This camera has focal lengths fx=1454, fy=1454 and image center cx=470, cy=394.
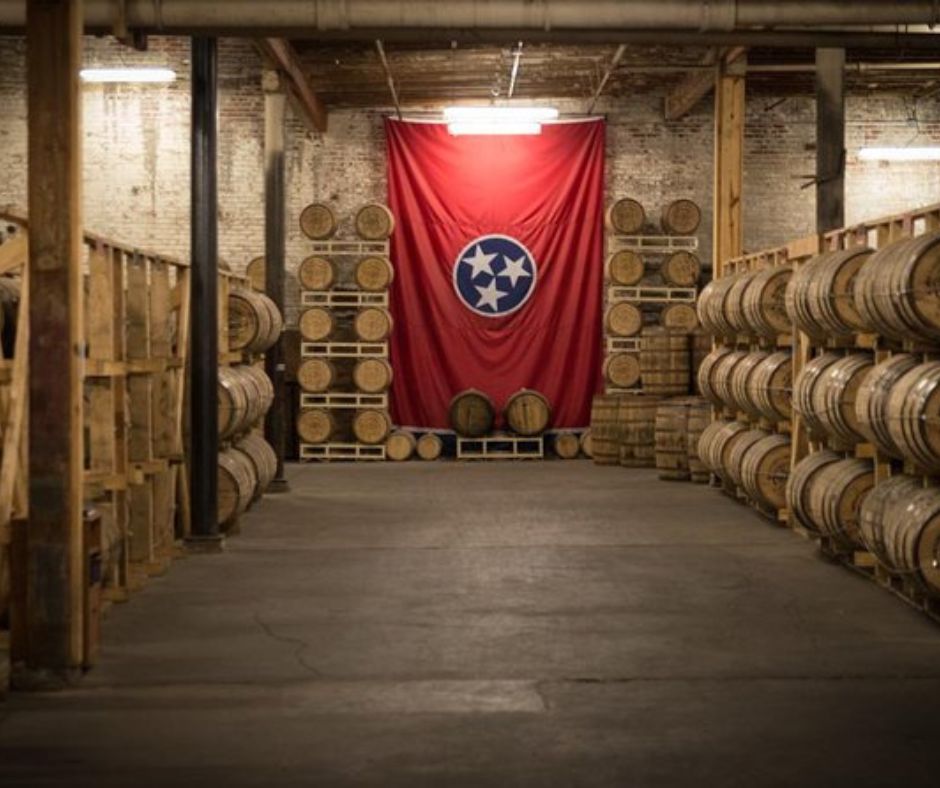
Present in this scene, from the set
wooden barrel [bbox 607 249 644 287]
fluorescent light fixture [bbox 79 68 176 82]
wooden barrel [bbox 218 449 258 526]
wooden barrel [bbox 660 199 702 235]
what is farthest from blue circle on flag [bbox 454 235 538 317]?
wooden barrel [bbox 218 449 258 526]

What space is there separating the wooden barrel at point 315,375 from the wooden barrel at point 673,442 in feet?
15.7

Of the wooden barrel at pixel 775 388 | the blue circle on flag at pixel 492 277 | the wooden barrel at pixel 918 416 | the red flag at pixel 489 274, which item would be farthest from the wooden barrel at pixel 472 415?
the wooden barrel at pixel 918 416

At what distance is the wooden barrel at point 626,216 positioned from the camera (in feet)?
63.3

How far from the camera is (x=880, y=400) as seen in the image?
8.46 meters

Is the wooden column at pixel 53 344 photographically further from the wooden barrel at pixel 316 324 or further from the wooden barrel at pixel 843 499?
the wooden barrel at pixel 316 324

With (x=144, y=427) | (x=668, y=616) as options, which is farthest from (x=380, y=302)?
(x=668, y=616)

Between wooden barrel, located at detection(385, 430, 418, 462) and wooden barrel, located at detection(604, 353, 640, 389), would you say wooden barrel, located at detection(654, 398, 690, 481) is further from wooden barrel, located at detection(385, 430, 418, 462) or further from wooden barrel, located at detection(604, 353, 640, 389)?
wooden barrel, located at detection(385, 430, 418, 462)

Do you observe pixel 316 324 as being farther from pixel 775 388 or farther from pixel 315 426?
pixel 775 388

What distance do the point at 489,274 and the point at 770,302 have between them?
7.37m

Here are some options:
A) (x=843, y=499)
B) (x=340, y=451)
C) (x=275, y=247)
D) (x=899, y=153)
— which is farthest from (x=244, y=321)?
(x=899, y=153)

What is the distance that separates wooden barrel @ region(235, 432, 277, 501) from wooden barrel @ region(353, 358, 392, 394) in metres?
5.32

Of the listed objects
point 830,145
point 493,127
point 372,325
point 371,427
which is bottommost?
point 371,427

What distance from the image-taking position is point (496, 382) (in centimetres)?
1966

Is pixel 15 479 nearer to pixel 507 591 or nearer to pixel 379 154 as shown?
pixel 507 591
